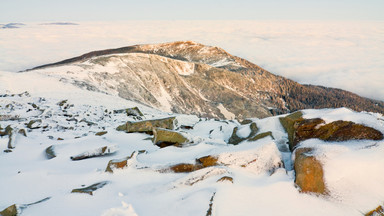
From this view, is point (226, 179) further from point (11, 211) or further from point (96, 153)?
point (96, 153)

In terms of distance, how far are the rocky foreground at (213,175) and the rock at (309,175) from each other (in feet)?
0.08

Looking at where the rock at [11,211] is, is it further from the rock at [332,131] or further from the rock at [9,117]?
the rock at [9,117]

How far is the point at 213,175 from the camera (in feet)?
22.7

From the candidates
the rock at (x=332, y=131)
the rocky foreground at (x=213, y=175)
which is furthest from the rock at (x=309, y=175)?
the rock at (x=332, y=131)

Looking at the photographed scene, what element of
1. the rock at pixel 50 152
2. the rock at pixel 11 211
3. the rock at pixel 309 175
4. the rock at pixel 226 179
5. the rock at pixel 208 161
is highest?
the rock at pixel 309 175

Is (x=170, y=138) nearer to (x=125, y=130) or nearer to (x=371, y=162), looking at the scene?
(x=125, y=130)

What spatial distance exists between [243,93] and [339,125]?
8971cm

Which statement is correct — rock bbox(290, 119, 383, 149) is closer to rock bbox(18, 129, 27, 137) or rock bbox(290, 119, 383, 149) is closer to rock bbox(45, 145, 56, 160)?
rock bbox(45, 145, 56, 160)

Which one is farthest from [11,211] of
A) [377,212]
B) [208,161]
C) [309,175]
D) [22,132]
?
[377,212]

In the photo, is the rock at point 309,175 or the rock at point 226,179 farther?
the rock at point 226,179

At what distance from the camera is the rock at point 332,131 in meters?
7.05

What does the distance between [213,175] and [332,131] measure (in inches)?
173

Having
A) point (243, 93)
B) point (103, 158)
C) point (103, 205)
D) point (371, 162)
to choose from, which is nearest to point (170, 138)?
point (103, 158)

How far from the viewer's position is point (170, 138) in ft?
35.9
